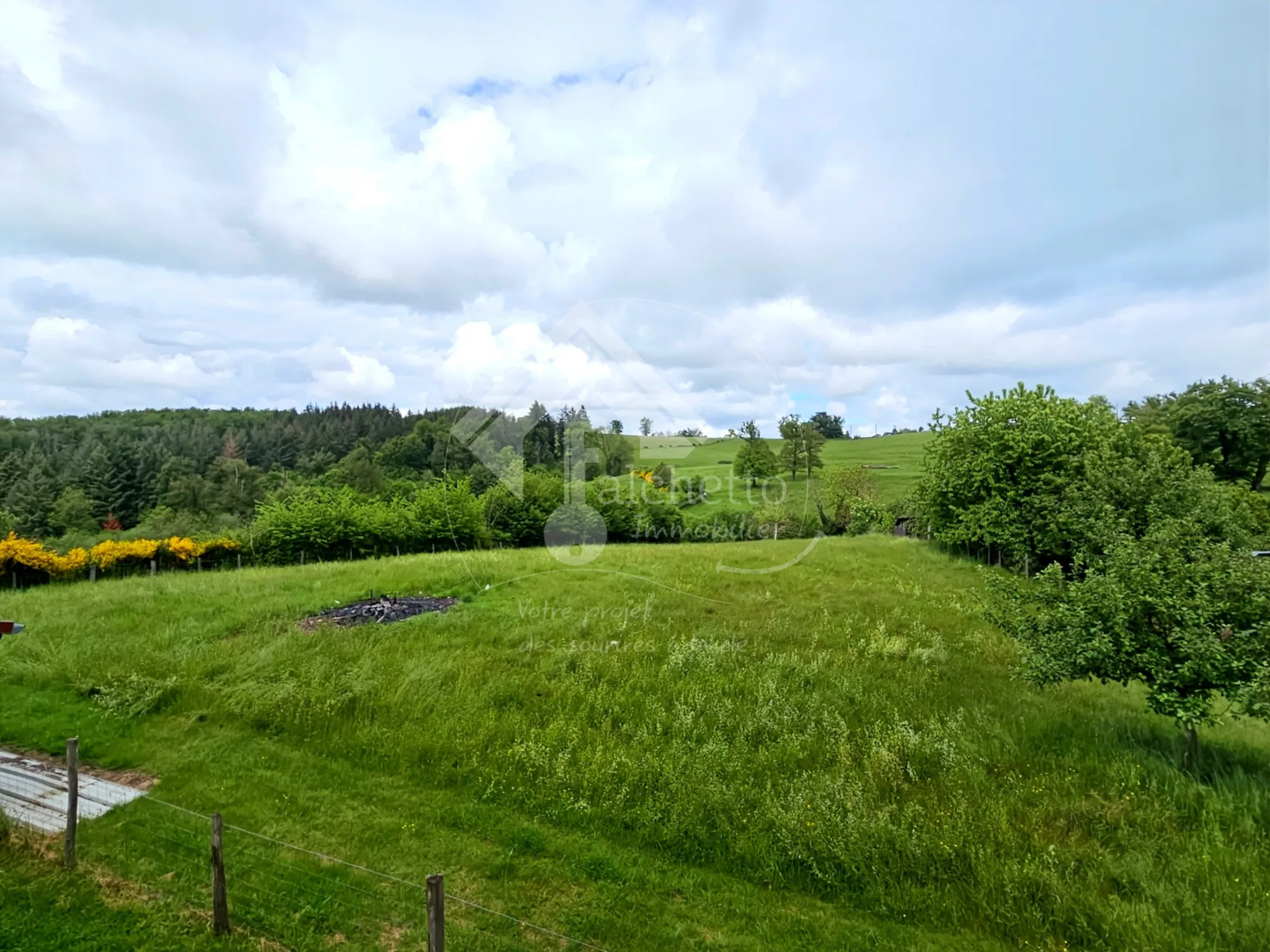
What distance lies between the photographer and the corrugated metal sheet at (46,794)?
649cm

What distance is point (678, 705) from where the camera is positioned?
29.8 ft

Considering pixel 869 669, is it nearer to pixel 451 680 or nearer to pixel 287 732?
pixel 451 680

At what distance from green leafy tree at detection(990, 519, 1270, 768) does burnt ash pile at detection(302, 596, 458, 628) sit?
42.3ft

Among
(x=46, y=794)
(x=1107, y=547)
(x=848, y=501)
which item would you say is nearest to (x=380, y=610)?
(x=46, y=794)

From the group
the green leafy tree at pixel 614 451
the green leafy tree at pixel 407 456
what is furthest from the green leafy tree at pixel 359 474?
the green leafy tree at pixel 614 451

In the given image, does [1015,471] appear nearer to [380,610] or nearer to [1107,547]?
[1107,547]

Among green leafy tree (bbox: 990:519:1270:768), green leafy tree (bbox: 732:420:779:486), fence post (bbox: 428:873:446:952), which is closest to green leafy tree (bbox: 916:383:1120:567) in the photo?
green leafy tree (bbox: 732:420:779:486)

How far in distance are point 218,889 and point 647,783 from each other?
4.60m

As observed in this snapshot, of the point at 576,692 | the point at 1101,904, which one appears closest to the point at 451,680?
the point at 576,692

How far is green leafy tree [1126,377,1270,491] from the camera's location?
40.7 metres

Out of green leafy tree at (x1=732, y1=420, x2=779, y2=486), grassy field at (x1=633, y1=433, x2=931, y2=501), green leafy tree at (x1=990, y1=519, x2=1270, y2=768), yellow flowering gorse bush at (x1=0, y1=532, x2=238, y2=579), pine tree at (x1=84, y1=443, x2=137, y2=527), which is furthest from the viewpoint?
pine tree at (x1=84, y1=443, x2=137, y2=527)

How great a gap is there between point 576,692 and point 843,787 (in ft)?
15.0

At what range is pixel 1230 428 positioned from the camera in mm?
41281

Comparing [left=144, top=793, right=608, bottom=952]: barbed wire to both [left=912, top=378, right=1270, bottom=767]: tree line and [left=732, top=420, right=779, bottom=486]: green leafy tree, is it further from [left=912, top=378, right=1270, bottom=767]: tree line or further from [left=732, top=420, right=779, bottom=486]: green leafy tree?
[left=732, top=420, right=779, bottom=486]: green leafy tree
